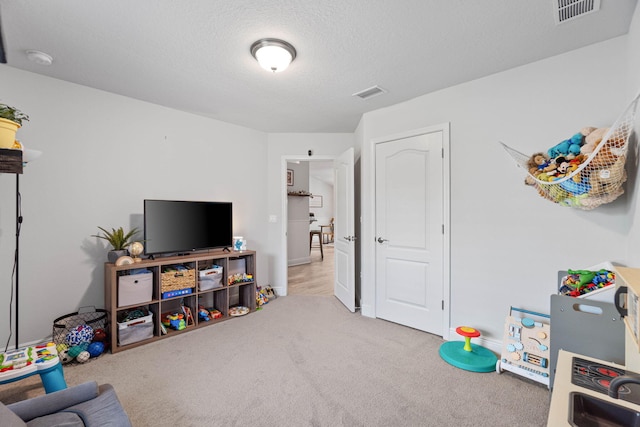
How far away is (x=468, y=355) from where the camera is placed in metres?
2.34

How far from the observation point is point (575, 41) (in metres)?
1.99

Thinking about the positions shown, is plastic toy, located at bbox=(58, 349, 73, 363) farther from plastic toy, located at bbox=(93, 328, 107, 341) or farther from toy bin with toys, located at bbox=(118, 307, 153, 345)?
toy bin with toys, located at bbox=(118, 307, 153, 345)

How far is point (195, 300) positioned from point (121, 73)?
2.21 m

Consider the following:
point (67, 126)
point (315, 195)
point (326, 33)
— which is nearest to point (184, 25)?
point (326, 33)

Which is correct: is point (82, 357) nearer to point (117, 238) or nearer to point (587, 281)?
point (117, 238)

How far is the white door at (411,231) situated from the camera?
9.28 feet

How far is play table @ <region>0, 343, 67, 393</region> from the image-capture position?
1551 mm

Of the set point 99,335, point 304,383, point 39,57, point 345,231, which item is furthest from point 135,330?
point 345,231

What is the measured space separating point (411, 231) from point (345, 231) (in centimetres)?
98

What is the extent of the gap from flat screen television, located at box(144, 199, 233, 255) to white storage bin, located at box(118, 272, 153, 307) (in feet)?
0.91

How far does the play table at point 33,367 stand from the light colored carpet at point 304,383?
41 centimetres

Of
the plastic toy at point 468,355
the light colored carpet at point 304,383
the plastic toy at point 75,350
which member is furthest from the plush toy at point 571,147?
the plastic toy at point 75,350

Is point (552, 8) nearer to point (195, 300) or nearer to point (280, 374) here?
point (280, 374)

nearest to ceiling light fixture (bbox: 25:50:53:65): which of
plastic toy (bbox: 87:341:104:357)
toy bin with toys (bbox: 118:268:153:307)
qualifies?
toy bin with toys (bbox: 118:268:153:307)
